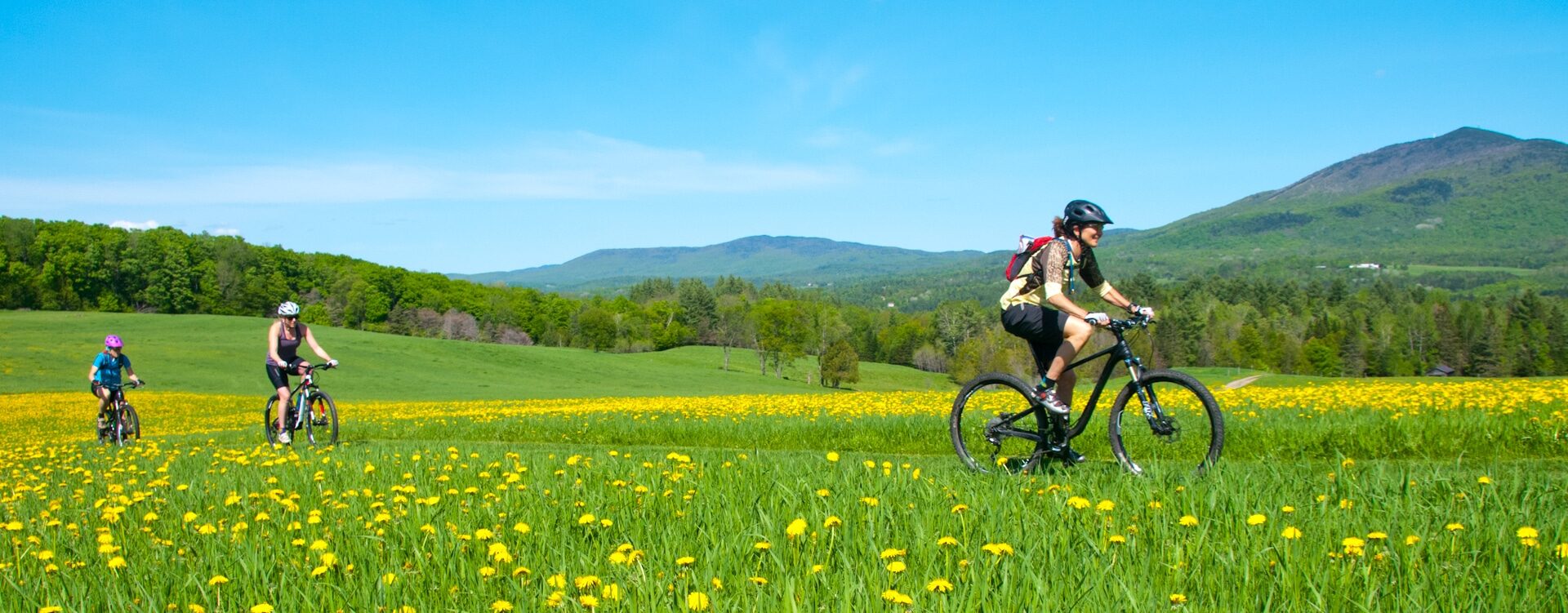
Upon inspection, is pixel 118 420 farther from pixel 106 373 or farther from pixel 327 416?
pixel 327 416

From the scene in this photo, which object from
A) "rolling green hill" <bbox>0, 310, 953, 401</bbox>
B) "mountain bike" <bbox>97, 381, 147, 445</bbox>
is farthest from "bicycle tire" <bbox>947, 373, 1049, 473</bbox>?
"rolling green hill" <bbox>0, 310, 953, 401</bbox>

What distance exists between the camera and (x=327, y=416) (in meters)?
13.7

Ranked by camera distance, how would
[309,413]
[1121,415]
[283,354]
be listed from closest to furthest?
[1121,415], [309,413], [283,354]

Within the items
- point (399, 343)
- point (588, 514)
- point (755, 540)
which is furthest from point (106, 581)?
point (399, 343)

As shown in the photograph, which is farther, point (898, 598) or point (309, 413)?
point (309, 413)

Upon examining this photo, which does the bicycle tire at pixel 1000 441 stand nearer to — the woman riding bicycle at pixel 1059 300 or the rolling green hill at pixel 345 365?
the woman riding bicycle at pixel 1059 300

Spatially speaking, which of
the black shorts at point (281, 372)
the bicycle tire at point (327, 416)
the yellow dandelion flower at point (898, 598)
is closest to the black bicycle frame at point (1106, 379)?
the yellow dandelion flower at point (898, 598)

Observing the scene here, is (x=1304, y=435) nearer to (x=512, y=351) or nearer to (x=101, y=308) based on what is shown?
(x=512, y=351)

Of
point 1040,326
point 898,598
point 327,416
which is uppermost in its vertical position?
point 1040,326

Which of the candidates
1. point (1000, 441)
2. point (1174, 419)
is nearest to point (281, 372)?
point (1000, 441)

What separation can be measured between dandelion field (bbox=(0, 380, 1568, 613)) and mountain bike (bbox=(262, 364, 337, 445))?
189 inches

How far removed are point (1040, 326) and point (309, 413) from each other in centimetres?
1096

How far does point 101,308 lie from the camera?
9556 centimetres

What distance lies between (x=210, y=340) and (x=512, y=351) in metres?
22.8
